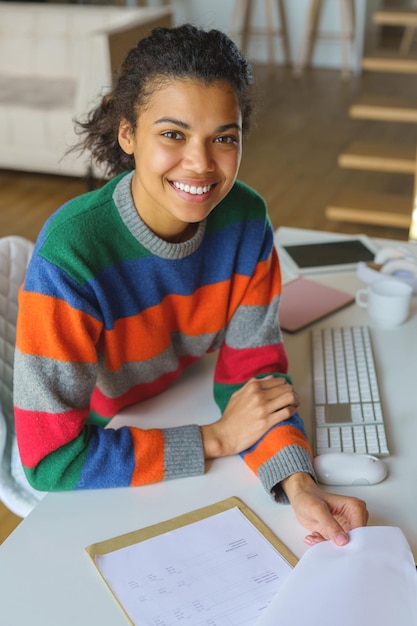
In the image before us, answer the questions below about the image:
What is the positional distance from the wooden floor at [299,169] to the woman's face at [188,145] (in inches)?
95.8

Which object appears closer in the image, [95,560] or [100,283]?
[95,560]

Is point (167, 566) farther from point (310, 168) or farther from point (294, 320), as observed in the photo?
point (310, 168)

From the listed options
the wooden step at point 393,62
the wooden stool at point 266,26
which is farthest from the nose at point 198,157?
the wooden stool at point 266,26

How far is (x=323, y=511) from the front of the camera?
97 cm

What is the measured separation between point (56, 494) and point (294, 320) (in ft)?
2.04

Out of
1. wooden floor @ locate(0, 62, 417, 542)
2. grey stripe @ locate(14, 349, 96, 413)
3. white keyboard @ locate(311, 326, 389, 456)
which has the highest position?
grey stripe @ locate(14, 349, 96, 413)

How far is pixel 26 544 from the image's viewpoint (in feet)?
3.10

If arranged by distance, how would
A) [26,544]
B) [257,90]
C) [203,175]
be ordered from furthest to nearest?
[257,90], [203,175], [26,544]

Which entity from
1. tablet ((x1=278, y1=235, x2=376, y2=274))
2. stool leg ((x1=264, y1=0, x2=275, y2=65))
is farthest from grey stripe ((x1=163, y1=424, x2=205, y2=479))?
stool leg ((x1=264, y1=0, x2=275, y2=65))

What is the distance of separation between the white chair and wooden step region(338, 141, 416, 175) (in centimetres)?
251

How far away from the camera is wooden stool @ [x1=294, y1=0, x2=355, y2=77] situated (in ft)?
20.3

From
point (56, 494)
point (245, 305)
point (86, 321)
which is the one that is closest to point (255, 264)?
point (245, 305)

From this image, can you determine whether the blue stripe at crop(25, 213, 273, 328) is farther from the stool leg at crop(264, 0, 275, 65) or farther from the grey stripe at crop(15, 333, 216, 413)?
the stool leg at crop(264, 0, 275, 65)

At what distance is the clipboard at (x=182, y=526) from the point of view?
0.93m
